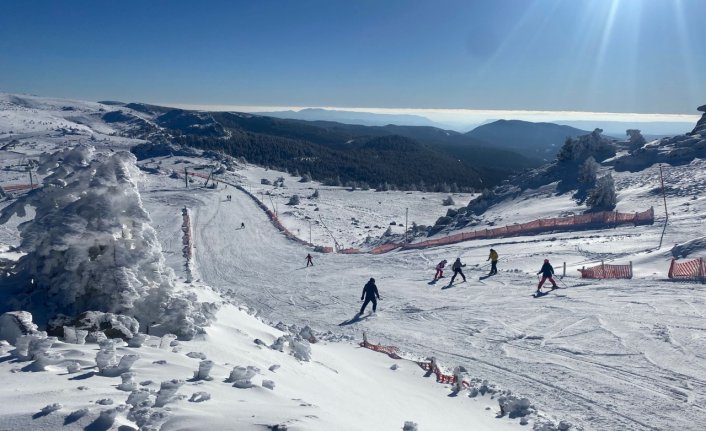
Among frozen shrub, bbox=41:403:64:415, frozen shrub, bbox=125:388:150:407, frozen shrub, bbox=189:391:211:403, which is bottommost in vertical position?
frozen shrub, bbox=189:391:211:403

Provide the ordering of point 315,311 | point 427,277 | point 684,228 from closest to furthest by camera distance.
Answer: point 315,311, point 427,277, point 684,228

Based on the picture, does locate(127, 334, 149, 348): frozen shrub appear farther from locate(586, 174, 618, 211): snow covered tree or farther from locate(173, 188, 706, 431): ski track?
locate(586, 174, 618, 211): snow covered tree

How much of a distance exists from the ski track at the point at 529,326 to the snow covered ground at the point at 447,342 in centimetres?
5

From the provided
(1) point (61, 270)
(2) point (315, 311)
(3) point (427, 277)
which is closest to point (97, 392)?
(1) point (61, 270)

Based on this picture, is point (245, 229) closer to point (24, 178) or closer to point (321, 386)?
point (321, 386)

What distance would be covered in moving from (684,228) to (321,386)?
840 inches

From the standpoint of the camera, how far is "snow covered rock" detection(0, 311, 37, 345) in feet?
23.9

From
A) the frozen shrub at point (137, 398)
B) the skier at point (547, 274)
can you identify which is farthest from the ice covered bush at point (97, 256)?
the skier at point (547, 274)

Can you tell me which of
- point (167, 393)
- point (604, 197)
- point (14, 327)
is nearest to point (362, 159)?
point (604, 197)

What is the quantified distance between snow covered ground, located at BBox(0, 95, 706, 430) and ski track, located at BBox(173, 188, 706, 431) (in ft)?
0.16

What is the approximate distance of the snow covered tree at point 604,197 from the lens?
32.2 m

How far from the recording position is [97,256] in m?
9.65

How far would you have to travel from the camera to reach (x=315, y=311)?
58.6ft

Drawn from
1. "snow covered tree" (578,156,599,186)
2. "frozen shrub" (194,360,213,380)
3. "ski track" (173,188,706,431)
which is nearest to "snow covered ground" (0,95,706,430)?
"ski track" (173,188,706,431)
